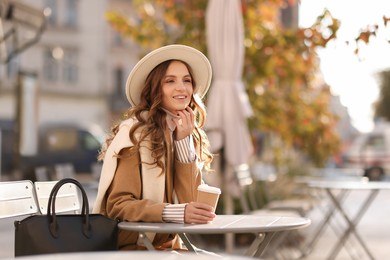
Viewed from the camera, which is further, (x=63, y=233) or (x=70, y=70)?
(x=70, y=70)

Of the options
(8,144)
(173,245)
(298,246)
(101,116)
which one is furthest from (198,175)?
(101,116)

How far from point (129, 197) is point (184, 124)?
1.35 ft

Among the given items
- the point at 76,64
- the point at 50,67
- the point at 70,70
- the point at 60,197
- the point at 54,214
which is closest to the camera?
the point at 54,214

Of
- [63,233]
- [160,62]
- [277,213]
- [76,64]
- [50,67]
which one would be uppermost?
[76,64]

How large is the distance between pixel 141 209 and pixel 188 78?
0.72 m

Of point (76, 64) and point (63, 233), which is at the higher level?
point (76, 64)

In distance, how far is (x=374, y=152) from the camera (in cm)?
3156

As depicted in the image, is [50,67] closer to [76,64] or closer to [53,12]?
[76,64]

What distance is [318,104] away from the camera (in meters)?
14.8

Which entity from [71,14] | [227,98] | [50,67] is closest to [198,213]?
[227,98]

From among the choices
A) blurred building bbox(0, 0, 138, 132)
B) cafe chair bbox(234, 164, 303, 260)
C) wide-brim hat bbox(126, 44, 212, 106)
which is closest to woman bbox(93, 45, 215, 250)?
wide-brim hat bbox(126, 44, 212, 106)

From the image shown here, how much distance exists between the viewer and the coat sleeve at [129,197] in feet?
11.3

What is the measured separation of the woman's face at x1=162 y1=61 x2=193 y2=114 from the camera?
3.80m

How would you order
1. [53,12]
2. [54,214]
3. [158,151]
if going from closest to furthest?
1. [54,214]
2. [158,151]
3. [53,12]
